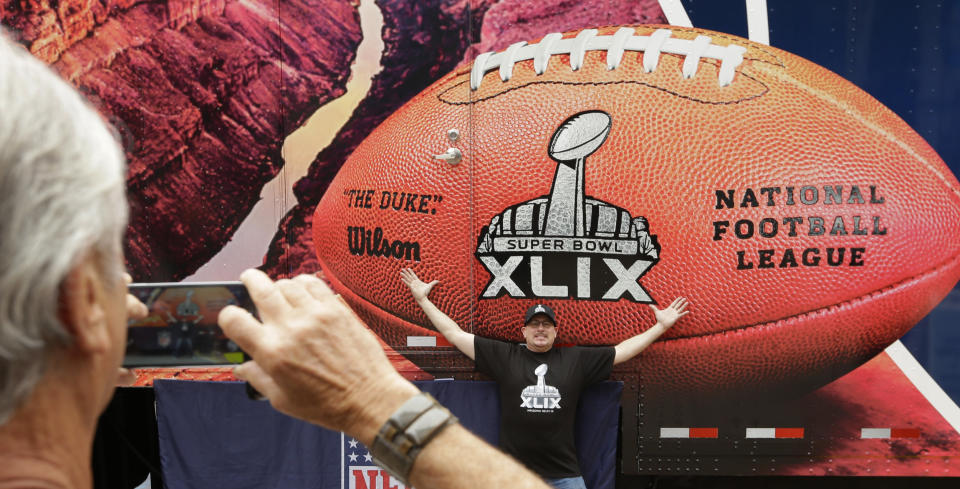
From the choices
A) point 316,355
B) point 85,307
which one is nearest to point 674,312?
point 316,355

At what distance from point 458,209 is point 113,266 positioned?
2263mm

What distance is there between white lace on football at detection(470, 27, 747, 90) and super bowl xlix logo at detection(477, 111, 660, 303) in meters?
0.27

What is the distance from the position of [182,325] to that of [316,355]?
2.52 meters

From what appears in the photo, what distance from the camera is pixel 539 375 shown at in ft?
9.32

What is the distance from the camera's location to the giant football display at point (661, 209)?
2.70 meters

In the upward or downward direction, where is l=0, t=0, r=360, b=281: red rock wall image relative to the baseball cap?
upward

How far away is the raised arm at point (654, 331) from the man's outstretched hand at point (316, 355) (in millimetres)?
2162

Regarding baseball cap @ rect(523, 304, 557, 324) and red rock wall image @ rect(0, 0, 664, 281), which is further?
red rock wall image @ rect(0, 0, 664, 281)

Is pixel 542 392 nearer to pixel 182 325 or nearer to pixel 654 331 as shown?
pixel 654 331

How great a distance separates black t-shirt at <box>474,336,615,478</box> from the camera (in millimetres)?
2812

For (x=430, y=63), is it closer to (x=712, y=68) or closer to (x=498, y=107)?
(x=498, y=107)

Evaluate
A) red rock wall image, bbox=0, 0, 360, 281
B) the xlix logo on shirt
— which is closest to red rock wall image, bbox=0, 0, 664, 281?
red rock wall image, bbox=0, 0, 360, 281

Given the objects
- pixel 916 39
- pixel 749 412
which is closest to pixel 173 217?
pixel 749 412

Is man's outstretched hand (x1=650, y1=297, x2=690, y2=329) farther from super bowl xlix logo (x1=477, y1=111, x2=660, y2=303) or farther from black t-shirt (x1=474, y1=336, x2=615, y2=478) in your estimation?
black t-shirt (x1=474, y1=336, x2=615, y2=478)
